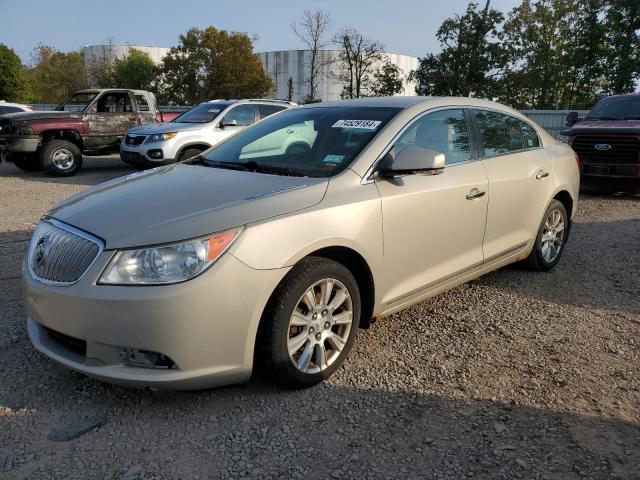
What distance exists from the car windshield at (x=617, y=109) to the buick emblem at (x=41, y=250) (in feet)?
34.2

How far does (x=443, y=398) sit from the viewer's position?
302 centimetres

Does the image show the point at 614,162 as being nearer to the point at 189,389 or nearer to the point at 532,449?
the point at 532,449

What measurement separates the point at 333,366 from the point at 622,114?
31.7 ft

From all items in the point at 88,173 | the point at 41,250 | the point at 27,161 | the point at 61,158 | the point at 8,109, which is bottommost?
the point at 88,173

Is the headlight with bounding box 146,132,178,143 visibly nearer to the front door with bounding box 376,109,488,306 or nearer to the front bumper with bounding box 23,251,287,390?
the front door with bounding box 376,109,488,306

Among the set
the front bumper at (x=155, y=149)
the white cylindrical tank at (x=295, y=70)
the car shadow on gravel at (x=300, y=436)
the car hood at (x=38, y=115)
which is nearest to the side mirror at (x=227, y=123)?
the front bumper at (x=155, y=149)

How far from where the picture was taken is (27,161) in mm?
12688

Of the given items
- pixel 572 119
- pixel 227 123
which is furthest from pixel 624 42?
pixel 227 123

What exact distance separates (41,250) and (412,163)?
7.14ft

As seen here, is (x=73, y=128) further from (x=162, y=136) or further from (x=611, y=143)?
(x=611, y=143)

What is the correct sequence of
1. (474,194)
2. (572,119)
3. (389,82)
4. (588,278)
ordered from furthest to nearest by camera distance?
(389,82), (572,119), (588,278), (474,194)

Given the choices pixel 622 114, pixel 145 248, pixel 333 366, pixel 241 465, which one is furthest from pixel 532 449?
pixel 622 114

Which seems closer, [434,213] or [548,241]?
[434,213]

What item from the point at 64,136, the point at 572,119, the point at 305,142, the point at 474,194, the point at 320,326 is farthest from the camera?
the point at 64,136
